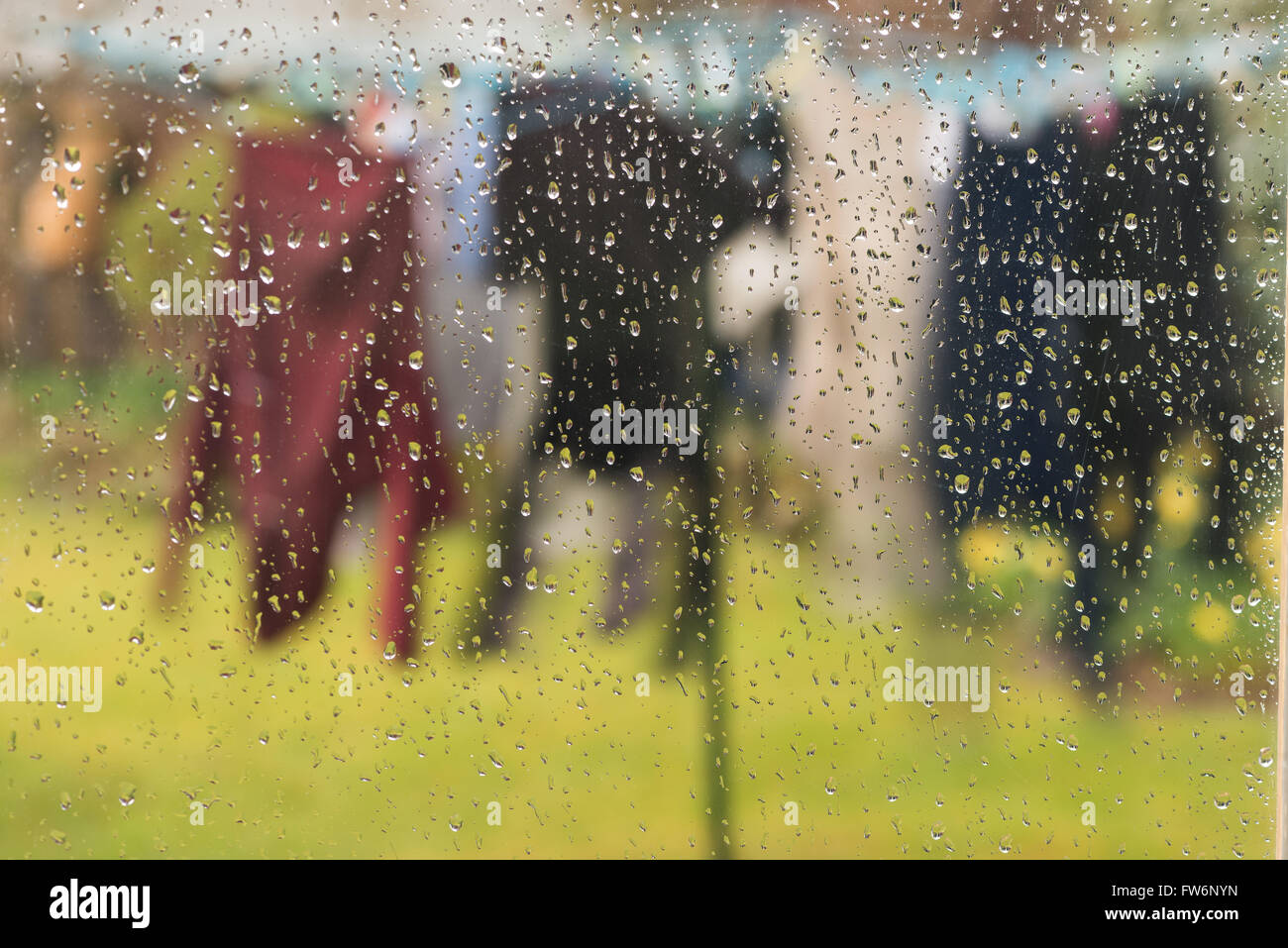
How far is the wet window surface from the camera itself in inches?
42.4

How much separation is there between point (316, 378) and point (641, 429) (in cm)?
40

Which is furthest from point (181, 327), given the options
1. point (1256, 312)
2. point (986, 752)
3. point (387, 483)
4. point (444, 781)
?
point (1256, 312)

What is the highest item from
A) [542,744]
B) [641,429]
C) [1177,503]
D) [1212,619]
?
[641,429]

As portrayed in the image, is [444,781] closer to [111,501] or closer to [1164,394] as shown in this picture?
[111,501]

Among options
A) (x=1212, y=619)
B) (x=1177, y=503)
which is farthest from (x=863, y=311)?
(x=1212, y=619)

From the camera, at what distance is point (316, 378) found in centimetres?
109

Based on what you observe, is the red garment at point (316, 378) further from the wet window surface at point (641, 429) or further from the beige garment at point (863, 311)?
the beige garment at point (863, 311)

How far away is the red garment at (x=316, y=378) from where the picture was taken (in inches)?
42.5

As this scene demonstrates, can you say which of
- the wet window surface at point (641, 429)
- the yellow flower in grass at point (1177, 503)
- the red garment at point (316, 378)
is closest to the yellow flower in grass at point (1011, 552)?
the wet window surface at point (641, 429)

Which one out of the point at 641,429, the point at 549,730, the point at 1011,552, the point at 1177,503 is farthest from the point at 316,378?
the point at 1177,503

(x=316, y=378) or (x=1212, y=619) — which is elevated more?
(x=316, y=378)

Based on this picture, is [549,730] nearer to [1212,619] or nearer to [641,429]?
[641,429]

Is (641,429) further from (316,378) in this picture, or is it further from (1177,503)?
(1177,503)

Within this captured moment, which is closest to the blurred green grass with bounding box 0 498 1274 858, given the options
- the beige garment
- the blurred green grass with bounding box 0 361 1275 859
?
the blurred green grass with bounding box 0 361 1275 859
